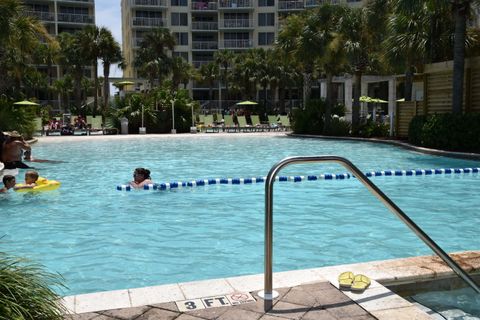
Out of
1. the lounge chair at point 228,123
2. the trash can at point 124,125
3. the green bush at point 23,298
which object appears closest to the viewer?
the green bush at point 23,298

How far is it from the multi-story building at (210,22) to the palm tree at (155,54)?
12.1 meters

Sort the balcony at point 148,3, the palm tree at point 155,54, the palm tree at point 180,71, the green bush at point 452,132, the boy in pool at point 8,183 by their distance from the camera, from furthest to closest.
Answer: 1. the balcony at point 148,3
2. the palm tree at point 180,71
3. the palm tree at point 155,54
4. the green bush at point 452,132
5. the boy in pool at point 8,183

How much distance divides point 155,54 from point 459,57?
125ft

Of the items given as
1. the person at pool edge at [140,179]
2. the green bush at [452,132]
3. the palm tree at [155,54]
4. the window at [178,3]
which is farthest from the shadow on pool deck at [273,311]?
the window at [178,3]

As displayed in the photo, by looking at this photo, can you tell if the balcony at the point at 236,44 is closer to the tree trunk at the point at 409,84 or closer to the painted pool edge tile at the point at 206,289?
the tree trunk at the point at 409,84

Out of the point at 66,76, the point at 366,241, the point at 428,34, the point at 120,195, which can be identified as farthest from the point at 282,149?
the point at 66,76

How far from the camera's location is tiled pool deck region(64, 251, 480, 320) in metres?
3.42

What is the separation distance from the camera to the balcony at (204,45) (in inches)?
2501

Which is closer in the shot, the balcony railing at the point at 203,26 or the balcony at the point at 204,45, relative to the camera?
the balcony railing at the point at 203,26

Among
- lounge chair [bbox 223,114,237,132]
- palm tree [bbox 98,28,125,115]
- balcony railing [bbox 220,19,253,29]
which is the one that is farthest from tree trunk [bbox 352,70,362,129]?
balcony railing [bbox 220,19,253,29]

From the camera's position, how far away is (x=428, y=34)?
21297mm

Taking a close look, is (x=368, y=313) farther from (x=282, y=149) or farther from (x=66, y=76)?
(x=66, y=76)

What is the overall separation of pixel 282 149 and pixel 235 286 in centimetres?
1645

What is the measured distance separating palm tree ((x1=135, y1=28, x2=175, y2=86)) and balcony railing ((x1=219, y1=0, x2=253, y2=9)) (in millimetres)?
14551
